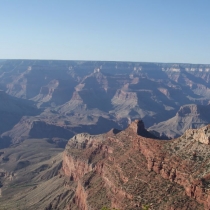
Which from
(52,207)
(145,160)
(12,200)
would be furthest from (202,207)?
(12,200)

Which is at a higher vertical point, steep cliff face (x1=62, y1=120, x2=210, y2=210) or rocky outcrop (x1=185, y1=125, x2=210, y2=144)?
rocky outcrop (x1=185, y1=125, x2=210, y2=144)

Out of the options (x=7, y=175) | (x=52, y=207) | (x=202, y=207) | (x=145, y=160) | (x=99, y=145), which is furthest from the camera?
(x=7, y=175)

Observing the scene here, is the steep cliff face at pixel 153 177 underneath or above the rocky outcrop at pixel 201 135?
underneath

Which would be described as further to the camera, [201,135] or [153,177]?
[153,177]

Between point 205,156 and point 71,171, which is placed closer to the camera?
point 205,156

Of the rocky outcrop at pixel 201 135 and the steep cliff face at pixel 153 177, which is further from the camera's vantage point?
the rocky outcrop at pixel 201 135

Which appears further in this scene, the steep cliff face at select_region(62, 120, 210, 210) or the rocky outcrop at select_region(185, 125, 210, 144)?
the rocky outcrop at select_region(185, 125, 210, 144)

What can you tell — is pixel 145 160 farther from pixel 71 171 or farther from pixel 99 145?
pixel 71 171

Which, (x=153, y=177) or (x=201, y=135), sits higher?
(x=201, y=135)
